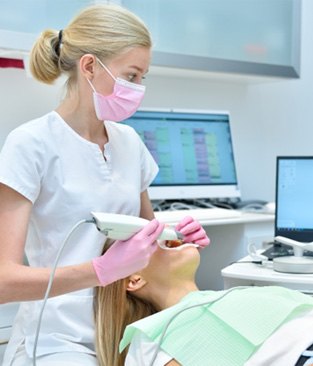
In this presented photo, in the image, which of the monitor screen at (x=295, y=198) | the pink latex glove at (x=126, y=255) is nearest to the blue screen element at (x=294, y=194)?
the monitor screen at (x=295, y=198)

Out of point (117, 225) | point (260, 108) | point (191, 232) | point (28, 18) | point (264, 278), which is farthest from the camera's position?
point (260, 108)

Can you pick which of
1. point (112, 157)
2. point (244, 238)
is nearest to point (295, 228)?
point (244, 238)

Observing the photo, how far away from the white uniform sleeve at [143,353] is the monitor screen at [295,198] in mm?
787

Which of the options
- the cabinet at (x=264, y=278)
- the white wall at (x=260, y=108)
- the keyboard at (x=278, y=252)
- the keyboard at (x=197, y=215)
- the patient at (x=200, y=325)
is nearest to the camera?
the patient at (x=200, y=325)

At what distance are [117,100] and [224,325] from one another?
590 millimetres

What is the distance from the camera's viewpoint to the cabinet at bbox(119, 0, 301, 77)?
2.40m

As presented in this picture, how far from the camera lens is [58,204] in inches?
58.8

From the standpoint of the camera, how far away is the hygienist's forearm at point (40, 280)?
135 centimetres

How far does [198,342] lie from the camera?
1323 mm

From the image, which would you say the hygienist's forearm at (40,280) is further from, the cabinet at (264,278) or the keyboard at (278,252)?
the keyboard at (278,252)

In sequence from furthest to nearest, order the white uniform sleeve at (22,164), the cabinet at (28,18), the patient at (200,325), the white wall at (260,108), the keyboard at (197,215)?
the white wall at (260,108)
the keyboard at (197,215)
the cabinet at (28,18)
the white uniform sleeve at (22,164)
the patient at (200,325)

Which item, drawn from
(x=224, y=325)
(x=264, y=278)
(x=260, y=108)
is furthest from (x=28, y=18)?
(x=260, y=108)

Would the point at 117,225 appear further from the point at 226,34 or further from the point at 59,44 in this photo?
the point at 226,34

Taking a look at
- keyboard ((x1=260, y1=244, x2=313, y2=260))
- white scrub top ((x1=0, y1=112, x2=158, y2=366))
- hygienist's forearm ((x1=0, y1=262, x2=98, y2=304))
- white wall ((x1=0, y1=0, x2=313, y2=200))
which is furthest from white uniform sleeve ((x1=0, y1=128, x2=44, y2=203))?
white wall ((x1=0, y1=0, x2=313, y2=200))
